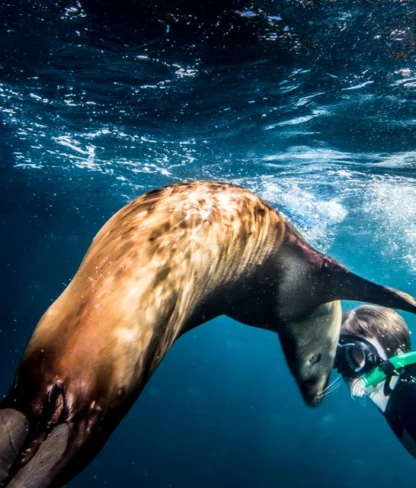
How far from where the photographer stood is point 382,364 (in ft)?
14.8

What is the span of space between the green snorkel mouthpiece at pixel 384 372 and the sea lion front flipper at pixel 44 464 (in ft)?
14.8

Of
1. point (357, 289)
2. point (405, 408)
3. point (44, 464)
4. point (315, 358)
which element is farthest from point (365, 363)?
point (44, 464)

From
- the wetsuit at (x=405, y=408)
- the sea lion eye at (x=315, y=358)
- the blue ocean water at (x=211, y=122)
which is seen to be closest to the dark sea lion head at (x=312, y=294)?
the sea lion eye at (x=315, y=358)

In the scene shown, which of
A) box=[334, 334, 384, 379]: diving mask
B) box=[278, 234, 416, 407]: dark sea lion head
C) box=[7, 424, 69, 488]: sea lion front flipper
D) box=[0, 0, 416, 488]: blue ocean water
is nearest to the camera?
→ box=[7, 424, 69, 488]: sea lion front flipper

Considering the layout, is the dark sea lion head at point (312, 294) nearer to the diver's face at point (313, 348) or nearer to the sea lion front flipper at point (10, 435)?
the diver's face at point (313, 348)

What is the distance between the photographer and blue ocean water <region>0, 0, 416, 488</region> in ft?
23.5

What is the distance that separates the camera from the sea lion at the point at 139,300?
1.00m

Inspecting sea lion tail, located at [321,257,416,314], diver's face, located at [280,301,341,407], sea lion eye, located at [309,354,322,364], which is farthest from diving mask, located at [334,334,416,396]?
sea lion tail, located at [321,257,416,314]

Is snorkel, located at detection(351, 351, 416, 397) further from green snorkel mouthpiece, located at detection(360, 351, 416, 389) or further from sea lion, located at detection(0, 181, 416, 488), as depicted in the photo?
sea lion, located at detection(0, 181, 416, 488)

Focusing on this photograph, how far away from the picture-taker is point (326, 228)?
24531 mm

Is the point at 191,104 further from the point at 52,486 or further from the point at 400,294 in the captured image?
the point at 52,486

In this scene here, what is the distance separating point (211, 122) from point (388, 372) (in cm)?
956

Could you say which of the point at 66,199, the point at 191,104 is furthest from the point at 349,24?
the point at 66,199

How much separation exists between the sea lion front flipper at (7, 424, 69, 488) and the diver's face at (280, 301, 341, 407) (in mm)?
2213
